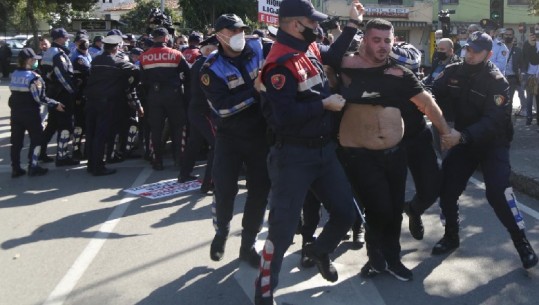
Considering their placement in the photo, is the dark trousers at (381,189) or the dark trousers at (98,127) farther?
the dark trousers at (98,127)

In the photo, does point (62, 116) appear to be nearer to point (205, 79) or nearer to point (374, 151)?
point (205, 79)

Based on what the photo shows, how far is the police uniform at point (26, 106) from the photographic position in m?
8.40

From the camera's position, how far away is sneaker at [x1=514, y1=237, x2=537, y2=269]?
181 inches

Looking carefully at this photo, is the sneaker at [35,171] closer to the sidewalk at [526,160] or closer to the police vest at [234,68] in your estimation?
the police vest at [234,68]

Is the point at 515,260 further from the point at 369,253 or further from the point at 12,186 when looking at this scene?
the point at 12,186

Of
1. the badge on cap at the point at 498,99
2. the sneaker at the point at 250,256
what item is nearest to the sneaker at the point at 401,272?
the sneaker at the point at 250,256

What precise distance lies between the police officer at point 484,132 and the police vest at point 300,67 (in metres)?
1.23

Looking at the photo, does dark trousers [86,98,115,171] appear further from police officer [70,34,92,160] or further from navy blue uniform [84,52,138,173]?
police officer [70,34,92,160]

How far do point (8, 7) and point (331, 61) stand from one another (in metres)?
38.5

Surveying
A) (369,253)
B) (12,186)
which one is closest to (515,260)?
(369,253)

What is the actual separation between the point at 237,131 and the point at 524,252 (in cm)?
237

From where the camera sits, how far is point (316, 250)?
13.9ft

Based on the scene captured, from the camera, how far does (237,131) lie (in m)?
4.62

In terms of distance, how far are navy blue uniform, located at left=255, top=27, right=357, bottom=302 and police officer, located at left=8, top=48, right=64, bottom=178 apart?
5509 mm
